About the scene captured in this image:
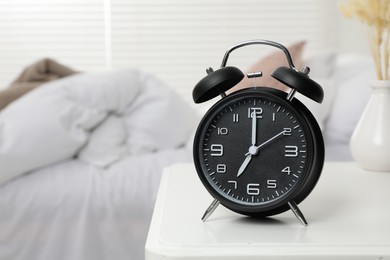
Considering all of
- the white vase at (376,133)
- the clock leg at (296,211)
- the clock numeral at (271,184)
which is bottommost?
the white vase at (376,133)

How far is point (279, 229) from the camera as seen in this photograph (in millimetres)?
912

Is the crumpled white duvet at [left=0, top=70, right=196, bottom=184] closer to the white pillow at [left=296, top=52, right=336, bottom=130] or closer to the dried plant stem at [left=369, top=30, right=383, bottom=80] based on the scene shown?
the white pillow at [left=296, top=52, right=336, bottom=130]

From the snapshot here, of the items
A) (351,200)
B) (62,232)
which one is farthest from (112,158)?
(351,200)

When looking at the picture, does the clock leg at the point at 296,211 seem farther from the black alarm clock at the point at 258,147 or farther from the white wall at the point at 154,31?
the white wall at the point at 154,31

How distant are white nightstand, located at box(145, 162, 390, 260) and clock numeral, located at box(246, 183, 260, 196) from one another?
0.14 feet

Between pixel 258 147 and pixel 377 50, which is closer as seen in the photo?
pixel 258 147

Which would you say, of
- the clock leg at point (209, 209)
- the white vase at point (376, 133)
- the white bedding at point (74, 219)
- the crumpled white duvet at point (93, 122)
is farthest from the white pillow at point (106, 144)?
the clock leg at point (209, 209)

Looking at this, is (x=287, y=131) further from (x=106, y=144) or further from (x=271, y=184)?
(x=106, y=144)

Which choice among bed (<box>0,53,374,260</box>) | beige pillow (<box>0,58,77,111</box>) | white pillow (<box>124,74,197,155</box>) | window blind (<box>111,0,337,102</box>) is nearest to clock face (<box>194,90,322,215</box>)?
bed (<box>0,53,374,260</box>)

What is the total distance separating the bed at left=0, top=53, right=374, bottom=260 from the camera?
6.69ft

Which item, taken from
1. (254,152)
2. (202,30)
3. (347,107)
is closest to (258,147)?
(254,152)

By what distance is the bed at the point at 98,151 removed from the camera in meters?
2.04

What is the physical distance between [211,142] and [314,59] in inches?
65.0

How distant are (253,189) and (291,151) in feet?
0.25
